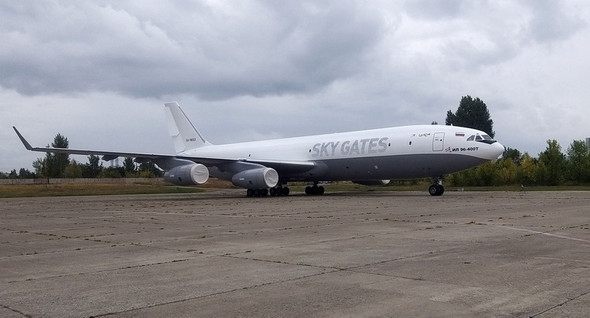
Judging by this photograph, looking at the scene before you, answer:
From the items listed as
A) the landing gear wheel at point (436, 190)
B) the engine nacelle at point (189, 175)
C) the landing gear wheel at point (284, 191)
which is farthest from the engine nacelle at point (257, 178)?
the landing gear wheel at point (436, 190)

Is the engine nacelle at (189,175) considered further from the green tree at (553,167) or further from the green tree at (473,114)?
the green tree at (473,114)

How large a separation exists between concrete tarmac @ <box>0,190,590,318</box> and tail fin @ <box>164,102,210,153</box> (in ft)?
92.9

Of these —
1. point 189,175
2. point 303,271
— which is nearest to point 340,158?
point 189,175

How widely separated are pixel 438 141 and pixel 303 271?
69.2 ft

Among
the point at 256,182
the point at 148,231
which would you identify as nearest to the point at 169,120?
the point at 256,182

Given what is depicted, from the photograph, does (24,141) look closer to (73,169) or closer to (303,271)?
(303,271)

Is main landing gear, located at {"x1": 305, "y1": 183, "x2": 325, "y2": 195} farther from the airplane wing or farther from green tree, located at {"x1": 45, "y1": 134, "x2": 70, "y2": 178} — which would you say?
green tree, located at {"x1": 45, "y1": 134, "x2": 70, "y2": 178}

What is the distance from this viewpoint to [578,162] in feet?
174

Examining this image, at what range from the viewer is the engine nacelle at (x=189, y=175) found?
29.5 meters

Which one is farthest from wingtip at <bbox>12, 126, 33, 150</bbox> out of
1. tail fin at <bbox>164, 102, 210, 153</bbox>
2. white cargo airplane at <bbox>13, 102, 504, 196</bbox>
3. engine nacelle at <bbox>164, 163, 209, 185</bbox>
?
tail fin at <bbox>164, 102, 210, 153</bbox>

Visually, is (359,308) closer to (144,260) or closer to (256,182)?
(144,260)

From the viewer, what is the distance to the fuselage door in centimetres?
2652

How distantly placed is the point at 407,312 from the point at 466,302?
0.68 m

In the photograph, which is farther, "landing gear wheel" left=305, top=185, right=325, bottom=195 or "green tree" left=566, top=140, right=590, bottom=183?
"green tree" left=566, top=140, right=590, bottom=183
